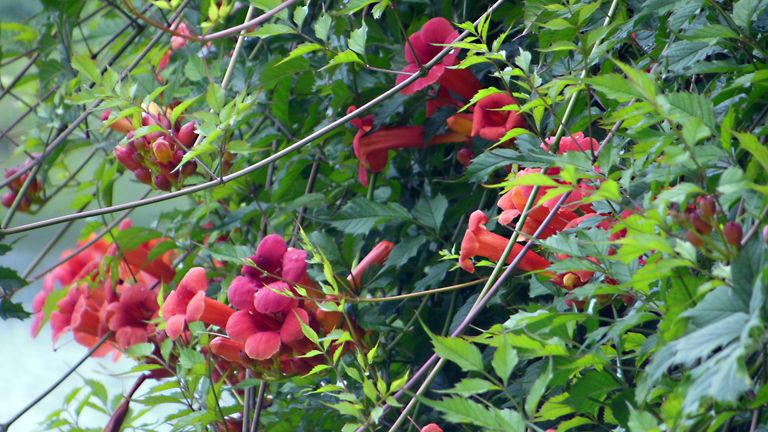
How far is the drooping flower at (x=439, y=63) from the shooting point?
1264 mm

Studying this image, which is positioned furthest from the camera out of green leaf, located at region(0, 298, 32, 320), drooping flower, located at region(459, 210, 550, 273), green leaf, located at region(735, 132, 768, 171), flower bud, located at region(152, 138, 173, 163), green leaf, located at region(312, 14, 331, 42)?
green leaf, located at region(0, 298, 32, 320)

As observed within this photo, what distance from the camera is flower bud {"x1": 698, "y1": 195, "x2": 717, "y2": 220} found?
0.66 metres

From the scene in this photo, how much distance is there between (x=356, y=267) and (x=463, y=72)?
34cm

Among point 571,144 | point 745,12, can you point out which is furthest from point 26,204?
point 745,12

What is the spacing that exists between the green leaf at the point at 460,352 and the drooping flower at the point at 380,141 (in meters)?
0.66

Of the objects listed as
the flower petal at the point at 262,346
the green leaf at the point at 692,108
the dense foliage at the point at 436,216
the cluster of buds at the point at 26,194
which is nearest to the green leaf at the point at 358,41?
the dense foliage at the point at 436,216

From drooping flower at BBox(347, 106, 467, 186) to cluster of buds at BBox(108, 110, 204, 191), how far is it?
0.85ft

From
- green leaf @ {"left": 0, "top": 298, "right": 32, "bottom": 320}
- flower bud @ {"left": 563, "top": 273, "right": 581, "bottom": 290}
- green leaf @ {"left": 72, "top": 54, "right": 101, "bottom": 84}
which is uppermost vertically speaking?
green leaf @ {"left": 72, "top": 54, "right": 101, "bottom": 84}

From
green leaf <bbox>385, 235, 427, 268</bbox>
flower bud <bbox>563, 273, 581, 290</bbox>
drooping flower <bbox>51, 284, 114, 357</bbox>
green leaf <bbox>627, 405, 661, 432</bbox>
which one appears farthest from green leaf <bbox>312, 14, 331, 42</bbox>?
drooping flower <bbox>51, 284, 114, 357</bbox>

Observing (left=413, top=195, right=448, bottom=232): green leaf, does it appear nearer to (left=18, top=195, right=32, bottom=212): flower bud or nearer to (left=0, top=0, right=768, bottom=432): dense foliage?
(left=0, top=0, right=768, bottom=432): dense foliage

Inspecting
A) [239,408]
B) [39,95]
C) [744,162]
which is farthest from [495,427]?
[39,95]

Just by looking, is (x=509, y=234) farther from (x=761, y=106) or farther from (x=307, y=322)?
(x=761, y=106)

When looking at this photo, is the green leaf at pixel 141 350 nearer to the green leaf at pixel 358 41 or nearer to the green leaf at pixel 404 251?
the green leaf at pixel 404 251

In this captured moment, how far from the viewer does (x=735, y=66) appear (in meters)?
0.90
